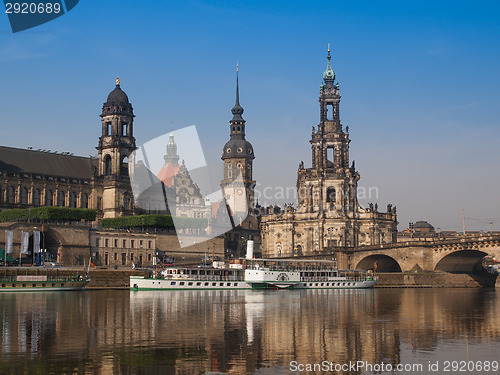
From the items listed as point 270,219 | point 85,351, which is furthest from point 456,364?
point 270,219

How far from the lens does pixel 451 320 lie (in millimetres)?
38469

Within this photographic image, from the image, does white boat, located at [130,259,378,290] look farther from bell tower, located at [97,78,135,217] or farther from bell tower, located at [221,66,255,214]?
bell tower, located at [221,66,255,214]

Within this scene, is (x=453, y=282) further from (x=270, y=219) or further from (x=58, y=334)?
(x=58, y=334)

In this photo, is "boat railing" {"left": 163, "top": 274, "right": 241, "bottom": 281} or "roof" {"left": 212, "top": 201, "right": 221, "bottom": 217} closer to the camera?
"boat railing" {"left": 163, "top": 274, "right": 241, "bottom": 281}

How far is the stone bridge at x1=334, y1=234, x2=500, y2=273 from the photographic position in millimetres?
88688

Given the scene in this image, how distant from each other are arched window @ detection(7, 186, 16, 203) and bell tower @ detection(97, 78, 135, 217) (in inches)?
580

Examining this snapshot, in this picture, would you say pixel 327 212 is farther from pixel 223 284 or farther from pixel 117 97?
pixel 223 284

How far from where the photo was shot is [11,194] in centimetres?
10044

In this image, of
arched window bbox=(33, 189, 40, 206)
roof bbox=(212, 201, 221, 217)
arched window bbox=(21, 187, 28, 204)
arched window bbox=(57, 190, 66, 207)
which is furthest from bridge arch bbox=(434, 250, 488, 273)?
arched window bbox=(21, 187, 28, 204)

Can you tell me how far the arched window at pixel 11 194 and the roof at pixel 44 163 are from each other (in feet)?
9.11

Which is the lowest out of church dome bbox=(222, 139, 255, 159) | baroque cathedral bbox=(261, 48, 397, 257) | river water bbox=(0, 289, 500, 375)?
river water bbox=(0, 289, 500, 375)

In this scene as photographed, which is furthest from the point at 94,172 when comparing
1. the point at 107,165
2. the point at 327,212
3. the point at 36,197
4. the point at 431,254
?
the point at 431,254

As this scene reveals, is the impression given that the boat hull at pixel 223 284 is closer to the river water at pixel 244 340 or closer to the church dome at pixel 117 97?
the river water at pixel 244 340

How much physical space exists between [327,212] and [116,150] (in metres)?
38.3
